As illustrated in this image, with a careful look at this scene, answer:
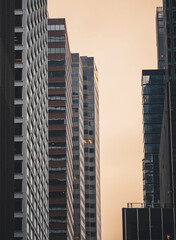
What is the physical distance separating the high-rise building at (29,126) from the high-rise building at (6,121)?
4132cm

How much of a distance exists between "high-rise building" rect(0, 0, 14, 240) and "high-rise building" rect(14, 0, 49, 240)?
4132 centimetres

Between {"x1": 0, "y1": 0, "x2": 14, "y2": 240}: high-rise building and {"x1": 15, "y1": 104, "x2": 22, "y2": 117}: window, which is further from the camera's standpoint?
{"x1": 15, "y1": 104, "x2": 22, "y2": 117}: window

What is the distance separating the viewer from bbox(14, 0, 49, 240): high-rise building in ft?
377

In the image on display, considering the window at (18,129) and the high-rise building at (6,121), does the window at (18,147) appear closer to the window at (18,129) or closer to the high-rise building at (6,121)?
the window at (18,129)

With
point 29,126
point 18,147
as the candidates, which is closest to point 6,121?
point 18,147

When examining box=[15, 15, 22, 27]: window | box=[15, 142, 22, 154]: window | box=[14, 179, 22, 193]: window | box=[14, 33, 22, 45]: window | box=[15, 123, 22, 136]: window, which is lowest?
box=[14, 179, 22, 193]: window

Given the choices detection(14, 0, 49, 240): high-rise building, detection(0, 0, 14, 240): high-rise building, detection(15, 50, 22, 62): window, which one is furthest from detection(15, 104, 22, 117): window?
detection(0, 0, 14, 240): high-rise building

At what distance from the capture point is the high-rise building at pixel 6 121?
69000 millimetres

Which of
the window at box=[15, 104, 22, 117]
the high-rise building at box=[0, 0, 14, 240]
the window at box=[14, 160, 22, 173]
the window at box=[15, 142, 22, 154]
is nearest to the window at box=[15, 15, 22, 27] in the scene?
→ the window at box=[15, 104, 22, 117]

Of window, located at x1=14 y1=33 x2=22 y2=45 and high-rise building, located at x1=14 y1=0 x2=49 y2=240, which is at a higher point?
window, located at x1=14 y1=33 x2=22 y2=45

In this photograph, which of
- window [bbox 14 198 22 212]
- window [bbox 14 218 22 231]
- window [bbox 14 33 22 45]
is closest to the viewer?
window [bbox 14 218 22 231]

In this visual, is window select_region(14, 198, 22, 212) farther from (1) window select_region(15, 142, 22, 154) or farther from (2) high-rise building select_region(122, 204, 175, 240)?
(2) high-rise building select_region(122, 204, 175, 240)

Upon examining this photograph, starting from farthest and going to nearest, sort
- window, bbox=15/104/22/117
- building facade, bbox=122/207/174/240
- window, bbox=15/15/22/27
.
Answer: building facade, bbox=122/207/174/240 → window, bbox=15/15/22/27 → window, bbox=15/104/22/117

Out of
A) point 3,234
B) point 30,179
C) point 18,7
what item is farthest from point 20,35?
point 3,234
